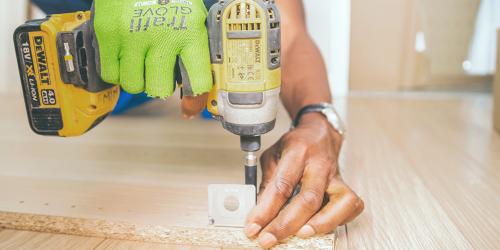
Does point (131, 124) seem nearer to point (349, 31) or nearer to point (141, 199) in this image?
point (141, 199)

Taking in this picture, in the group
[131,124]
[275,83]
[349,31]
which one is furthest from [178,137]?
[349,31]

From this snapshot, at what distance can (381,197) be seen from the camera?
1369mm

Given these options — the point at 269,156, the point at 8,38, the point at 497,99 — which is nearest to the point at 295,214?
the point at 269,156

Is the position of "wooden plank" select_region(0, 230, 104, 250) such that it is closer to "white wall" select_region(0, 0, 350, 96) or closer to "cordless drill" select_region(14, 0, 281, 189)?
"cordless drill" select_region(14, 0, 281, 189)

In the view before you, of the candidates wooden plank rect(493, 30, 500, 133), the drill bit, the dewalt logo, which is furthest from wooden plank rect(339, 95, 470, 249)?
the dewalt logo

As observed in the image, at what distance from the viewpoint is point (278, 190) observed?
109cm

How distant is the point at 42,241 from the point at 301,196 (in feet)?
1.97

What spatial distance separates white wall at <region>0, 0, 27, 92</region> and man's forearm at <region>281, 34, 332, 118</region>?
234cm

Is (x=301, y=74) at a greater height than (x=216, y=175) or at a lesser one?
greater

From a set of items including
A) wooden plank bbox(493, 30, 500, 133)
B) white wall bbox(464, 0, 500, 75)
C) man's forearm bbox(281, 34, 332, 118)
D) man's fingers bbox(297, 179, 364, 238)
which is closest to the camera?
man's fingers bbox(297, 179, 364, 238)

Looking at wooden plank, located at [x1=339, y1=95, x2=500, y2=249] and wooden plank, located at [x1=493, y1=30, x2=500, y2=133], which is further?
wooden plank, located at [x1=493, y1=30, x2=500, y2=133]

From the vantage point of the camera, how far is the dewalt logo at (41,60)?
112cm

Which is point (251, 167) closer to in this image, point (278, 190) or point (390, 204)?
point (278, 190)

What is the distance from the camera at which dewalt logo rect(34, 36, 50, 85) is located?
1.12 meters
